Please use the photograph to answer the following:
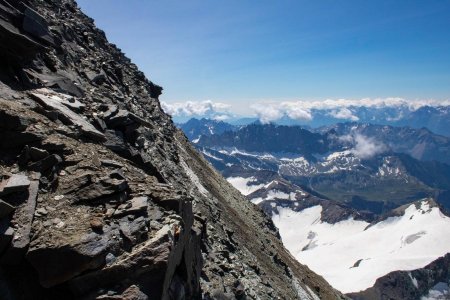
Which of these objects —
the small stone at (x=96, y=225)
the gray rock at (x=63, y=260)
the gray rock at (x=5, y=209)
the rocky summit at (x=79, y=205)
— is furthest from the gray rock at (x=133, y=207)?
the gray rock at (x=5, y=209)

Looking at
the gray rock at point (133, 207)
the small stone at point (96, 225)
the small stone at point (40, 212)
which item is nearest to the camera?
the small stone at point (96, 225)

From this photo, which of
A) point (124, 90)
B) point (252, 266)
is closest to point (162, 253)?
point (252, 266)

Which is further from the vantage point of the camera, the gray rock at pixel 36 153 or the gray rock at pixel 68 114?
the gray rock at pixel 68 114

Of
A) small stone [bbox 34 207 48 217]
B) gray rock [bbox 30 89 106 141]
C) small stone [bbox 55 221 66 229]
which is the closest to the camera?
small stone [bbox 55 221 66 229]

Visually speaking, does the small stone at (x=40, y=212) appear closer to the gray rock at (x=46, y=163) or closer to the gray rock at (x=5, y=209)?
the gray rock at (x=5, y=209)

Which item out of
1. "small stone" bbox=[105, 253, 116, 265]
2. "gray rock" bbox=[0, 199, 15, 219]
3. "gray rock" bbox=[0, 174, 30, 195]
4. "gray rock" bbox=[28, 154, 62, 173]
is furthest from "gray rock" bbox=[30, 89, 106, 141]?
"small stone" bbox=[105, 253, 116, 265]

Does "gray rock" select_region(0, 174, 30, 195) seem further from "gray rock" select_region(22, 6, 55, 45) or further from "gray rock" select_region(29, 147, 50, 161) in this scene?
"gray rock" select_region(22, 6, 55, 45)

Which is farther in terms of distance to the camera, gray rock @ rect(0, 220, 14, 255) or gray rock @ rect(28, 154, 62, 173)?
gray rock @ rect(28, 154, 62, 173)

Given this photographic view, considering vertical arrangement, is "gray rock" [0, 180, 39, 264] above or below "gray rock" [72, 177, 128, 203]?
below

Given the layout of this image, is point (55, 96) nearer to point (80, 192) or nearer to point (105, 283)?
point (80, 192)

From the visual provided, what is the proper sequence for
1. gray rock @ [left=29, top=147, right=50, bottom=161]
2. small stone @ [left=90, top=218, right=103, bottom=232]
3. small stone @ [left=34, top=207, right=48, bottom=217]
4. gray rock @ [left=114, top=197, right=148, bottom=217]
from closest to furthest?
small stone @ [left=90, top=218, right=103, bottom=232], small stone @ [left=34, top=207, right=48, bottom=217], gray rock @ [left=114, top=197, right=148, bottom=217], gray rock @ [left=29, top=147, right=50, bottom=161]

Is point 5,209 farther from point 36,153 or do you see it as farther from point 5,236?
point 36,153

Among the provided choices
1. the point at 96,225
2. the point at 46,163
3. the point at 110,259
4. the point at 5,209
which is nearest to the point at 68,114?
the point at 46,163

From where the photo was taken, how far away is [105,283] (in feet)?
49.6
